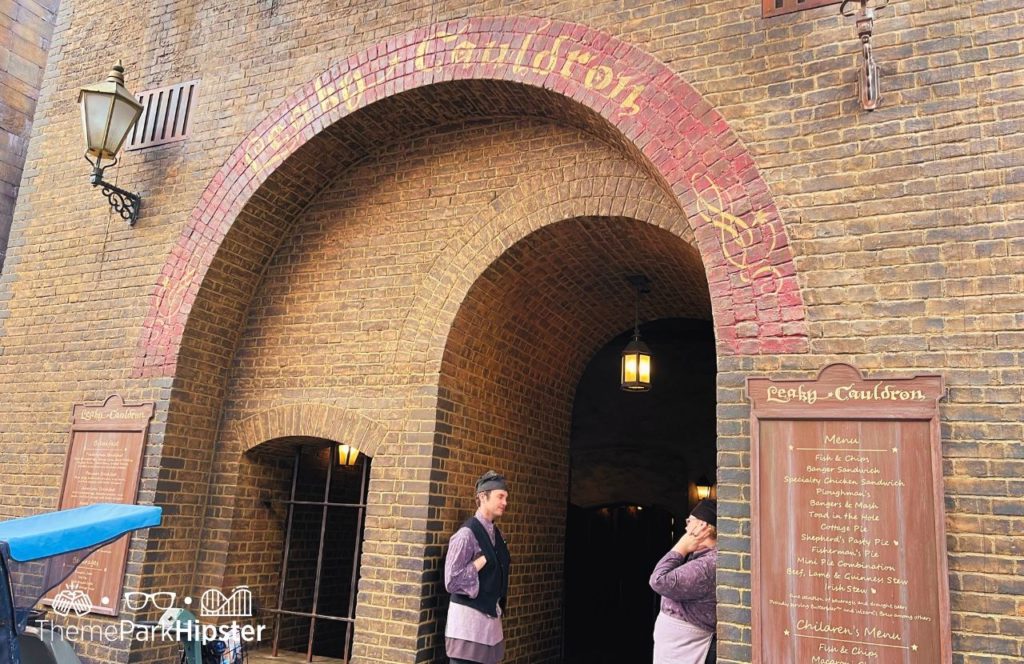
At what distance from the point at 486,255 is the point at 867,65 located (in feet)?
9.89

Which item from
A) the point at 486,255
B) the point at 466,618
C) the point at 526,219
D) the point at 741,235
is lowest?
the point at 466,618

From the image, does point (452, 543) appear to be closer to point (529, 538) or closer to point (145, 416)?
point (529, 538)

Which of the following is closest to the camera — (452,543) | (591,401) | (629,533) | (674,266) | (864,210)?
(864,210)

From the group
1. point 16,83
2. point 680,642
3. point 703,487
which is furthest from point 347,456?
point 16,83

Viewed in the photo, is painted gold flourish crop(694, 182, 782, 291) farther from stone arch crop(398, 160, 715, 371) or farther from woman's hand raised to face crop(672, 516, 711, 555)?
Result: woman's hand raised to face crop(672, 516, 711, 555)

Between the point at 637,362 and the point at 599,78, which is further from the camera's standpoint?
the point at 637,362

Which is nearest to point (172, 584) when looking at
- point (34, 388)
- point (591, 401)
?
point (34, 388)

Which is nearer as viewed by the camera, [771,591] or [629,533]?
[771,591]

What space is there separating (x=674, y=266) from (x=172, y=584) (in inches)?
199

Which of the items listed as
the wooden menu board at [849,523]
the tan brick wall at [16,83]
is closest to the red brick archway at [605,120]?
the wooden menu board at [849,523]

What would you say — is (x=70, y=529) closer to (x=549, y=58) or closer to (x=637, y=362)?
(x=549, y=58)

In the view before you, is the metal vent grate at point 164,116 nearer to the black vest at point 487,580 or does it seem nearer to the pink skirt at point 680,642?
the black vest at point 487,580

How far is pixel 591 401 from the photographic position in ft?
35.7

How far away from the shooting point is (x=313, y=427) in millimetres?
6863
